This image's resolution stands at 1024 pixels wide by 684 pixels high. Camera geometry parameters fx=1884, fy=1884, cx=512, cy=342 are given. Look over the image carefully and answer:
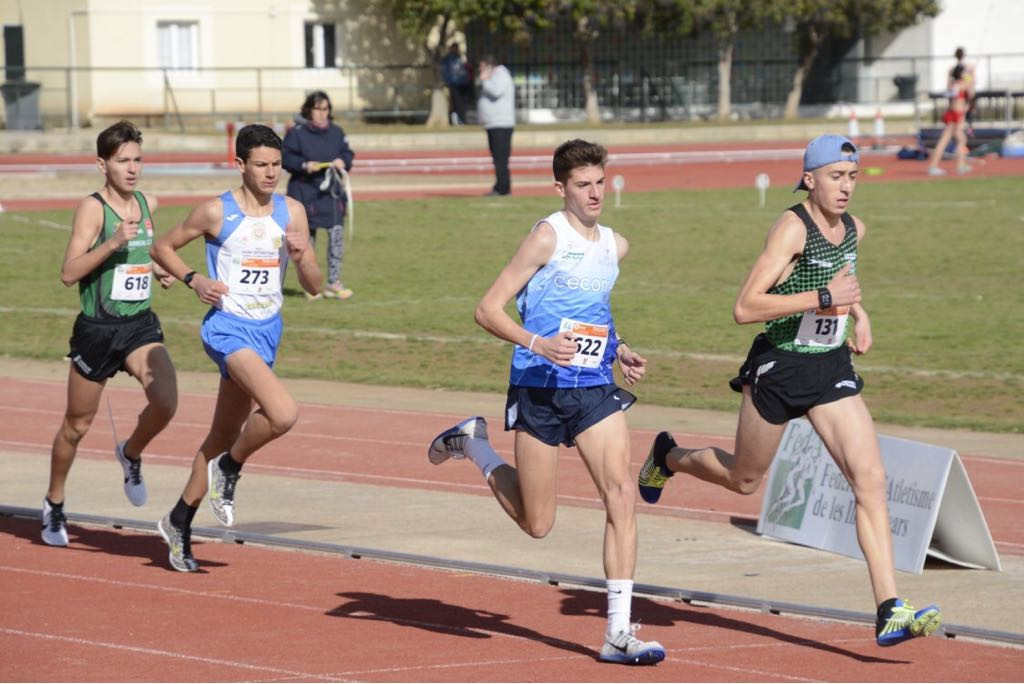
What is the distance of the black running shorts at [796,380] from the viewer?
7.46m

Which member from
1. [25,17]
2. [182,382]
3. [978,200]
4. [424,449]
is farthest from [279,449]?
[25,17]

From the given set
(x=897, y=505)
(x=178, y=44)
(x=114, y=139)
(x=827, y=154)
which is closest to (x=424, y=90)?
(x=178, y=44)

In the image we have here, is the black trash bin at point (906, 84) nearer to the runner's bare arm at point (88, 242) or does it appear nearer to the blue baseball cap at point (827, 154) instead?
the runner's bare arm at point (88, 242)

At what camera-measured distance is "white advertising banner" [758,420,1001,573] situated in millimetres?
8898

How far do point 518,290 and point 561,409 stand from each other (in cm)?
49

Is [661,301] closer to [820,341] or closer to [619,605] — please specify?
[820,341]

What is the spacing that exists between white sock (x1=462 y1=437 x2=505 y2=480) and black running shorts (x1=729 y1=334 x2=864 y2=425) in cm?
109

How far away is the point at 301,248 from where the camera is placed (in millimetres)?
8656

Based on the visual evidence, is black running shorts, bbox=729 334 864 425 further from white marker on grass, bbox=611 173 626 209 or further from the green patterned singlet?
white marker on grass, bbox=611 173 626 209

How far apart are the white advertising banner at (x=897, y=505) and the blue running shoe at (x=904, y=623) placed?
1892 mm

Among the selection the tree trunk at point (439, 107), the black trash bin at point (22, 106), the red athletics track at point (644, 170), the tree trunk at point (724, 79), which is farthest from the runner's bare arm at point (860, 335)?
the tree trunk at point (724, 79)

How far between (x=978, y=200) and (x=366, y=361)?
15.5 meters

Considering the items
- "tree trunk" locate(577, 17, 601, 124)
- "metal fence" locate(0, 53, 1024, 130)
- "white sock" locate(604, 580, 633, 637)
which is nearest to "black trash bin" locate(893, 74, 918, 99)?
"metal fence" locate(0, 53, 1024, 130)

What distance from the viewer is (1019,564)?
29.8 feet
